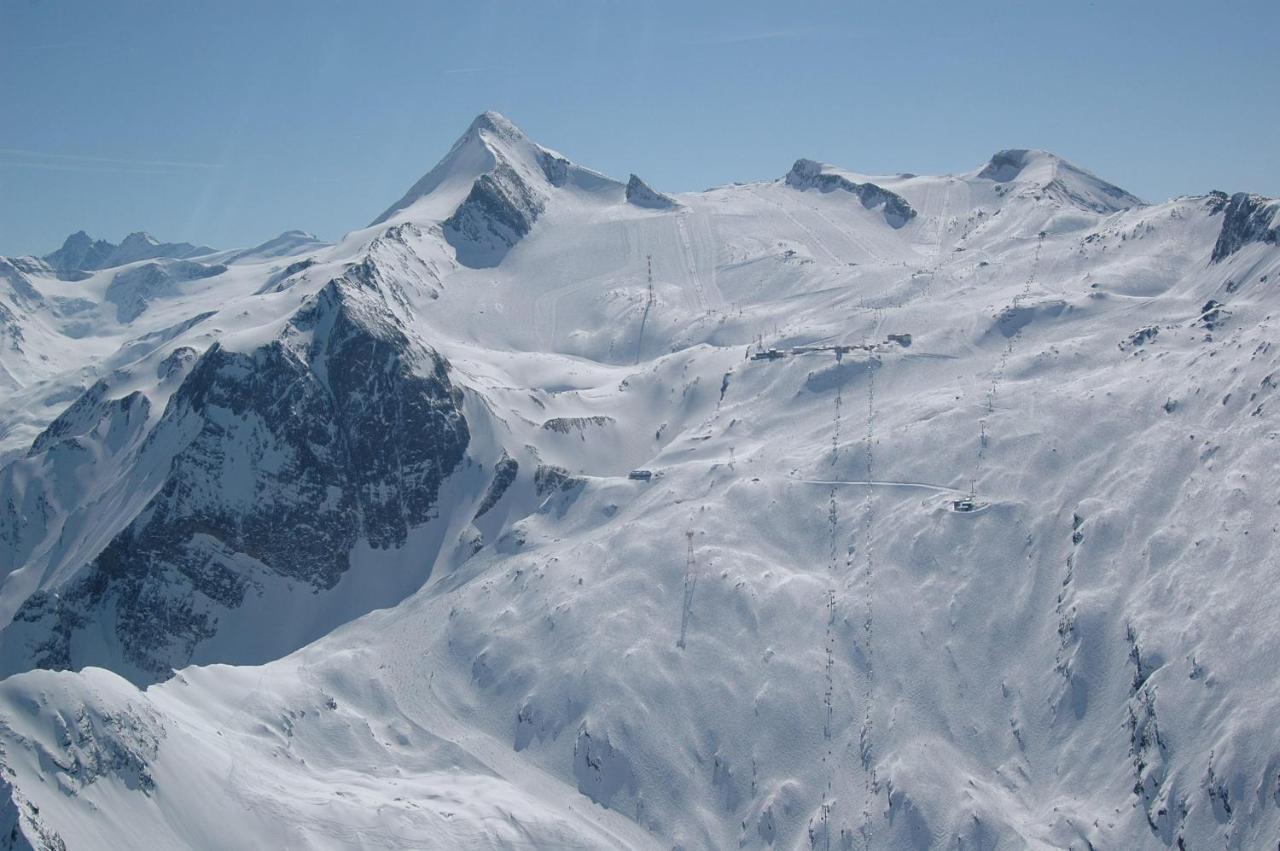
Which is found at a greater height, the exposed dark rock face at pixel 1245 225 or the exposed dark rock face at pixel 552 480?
the exposed dark rock face at pixel 1245 225

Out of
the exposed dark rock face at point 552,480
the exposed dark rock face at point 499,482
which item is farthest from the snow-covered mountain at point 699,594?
the exposed dark rock face at point 552,480

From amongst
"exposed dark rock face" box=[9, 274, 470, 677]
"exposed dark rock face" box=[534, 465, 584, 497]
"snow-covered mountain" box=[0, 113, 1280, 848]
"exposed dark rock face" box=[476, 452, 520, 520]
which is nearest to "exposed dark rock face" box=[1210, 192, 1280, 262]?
"snow-covered mountain" box=[0, 113, 1280, 848]

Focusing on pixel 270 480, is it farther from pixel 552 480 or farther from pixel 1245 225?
pixel 1245 225

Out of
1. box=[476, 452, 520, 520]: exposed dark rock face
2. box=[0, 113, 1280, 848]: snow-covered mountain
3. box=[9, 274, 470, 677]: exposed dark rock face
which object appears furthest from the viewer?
box=[476, 452, 520, 520]: exposed dark rock face

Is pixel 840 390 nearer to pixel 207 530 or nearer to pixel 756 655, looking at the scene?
pixel 756 655

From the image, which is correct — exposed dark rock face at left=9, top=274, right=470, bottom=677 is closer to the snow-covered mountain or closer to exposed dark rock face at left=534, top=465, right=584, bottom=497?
the snow-covered mountain

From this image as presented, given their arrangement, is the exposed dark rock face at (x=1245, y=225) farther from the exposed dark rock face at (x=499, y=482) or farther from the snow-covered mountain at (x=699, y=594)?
the exposed dark rock face at (x=499, y=482)
